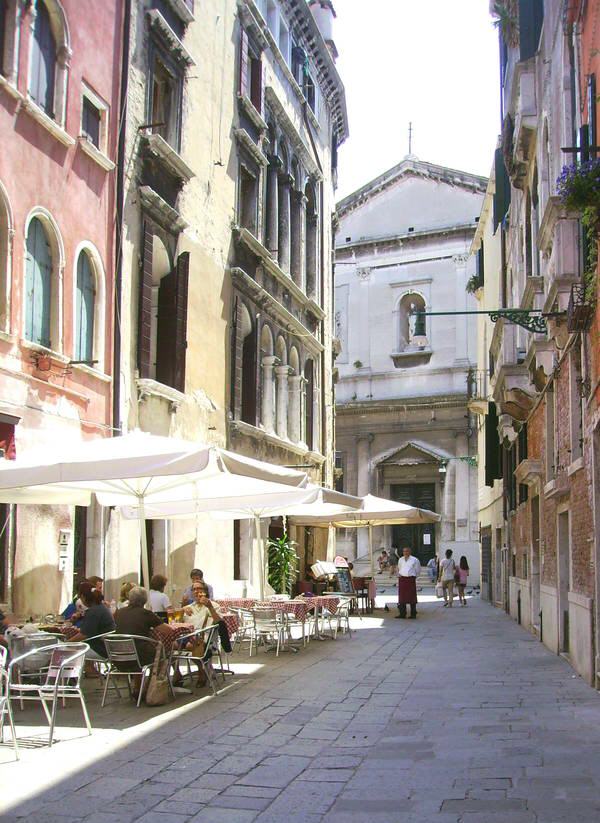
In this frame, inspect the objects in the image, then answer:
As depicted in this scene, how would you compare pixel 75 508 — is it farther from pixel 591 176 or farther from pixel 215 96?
pixel 215 96

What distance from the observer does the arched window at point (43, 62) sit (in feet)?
41.2

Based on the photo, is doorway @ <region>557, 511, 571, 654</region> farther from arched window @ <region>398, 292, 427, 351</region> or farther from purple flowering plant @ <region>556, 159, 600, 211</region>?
arched window @ <region>398, 292, 427, 351</region>

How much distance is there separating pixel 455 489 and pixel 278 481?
2787cm

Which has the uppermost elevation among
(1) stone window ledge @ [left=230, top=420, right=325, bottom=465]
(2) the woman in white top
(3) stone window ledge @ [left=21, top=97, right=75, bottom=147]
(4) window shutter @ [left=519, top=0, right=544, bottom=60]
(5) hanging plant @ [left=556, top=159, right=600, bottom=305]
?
(4) window shutter @ [left=519, top=0, right=544, bottom=60]

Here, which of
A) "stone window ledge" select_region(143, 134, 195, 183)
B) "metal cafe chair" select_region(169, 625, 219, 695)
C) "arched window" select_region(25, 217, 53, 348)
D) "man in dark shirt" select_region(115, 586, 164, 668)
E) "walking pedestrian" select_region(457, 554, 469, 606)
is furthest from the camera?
"walking pedestrian" select_region(457, 554, 469, 606)

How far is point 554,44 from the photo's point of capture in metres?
13.5

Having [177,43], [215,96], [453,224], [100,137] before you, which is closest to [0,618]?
[100,137]

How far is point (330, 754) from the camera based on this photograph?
7328 mm

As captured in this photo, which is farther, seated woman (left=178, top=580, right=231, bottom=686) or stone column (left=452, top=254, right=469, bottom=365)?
stone column (left=452, top=254, right=469, bottom=365)

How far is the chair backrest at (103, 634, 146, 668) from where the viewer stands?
29.3ft

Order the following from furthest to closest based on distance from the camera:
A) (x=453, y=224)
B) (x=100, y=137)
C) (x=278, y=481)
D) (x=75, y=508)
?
1. (x=453, y=224)
2. (x=100, y=137)
3. (x=75, y=508)
4. (x=278, y=481)

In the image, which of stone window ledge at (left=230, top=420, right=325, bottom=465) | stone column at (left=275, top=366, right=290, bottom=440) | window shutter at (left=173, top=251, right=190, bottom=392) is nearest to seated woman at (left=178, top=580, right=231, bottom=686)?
window shutter at (left=173, top=251, right=190, bottom=392)

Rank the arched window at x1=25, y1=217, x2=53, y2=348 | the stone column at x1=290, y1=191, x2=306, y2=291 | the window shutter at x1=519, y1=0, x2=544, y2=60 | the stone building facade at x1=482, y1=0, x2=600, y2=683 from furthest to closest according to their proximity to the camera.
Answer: the stone column at x1=290, y1=191, x2=306, y2=291
the window shutter at x1=519, y1=0, x2=544, y2=60
the arched window at x1=25, y1=217, x2=53, y2=348
the stone building facade at x1=482, y1=0, x2=600, y2=683

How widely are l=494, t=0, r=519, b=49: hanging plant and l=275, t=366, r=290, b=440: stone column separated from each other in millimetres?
8754
